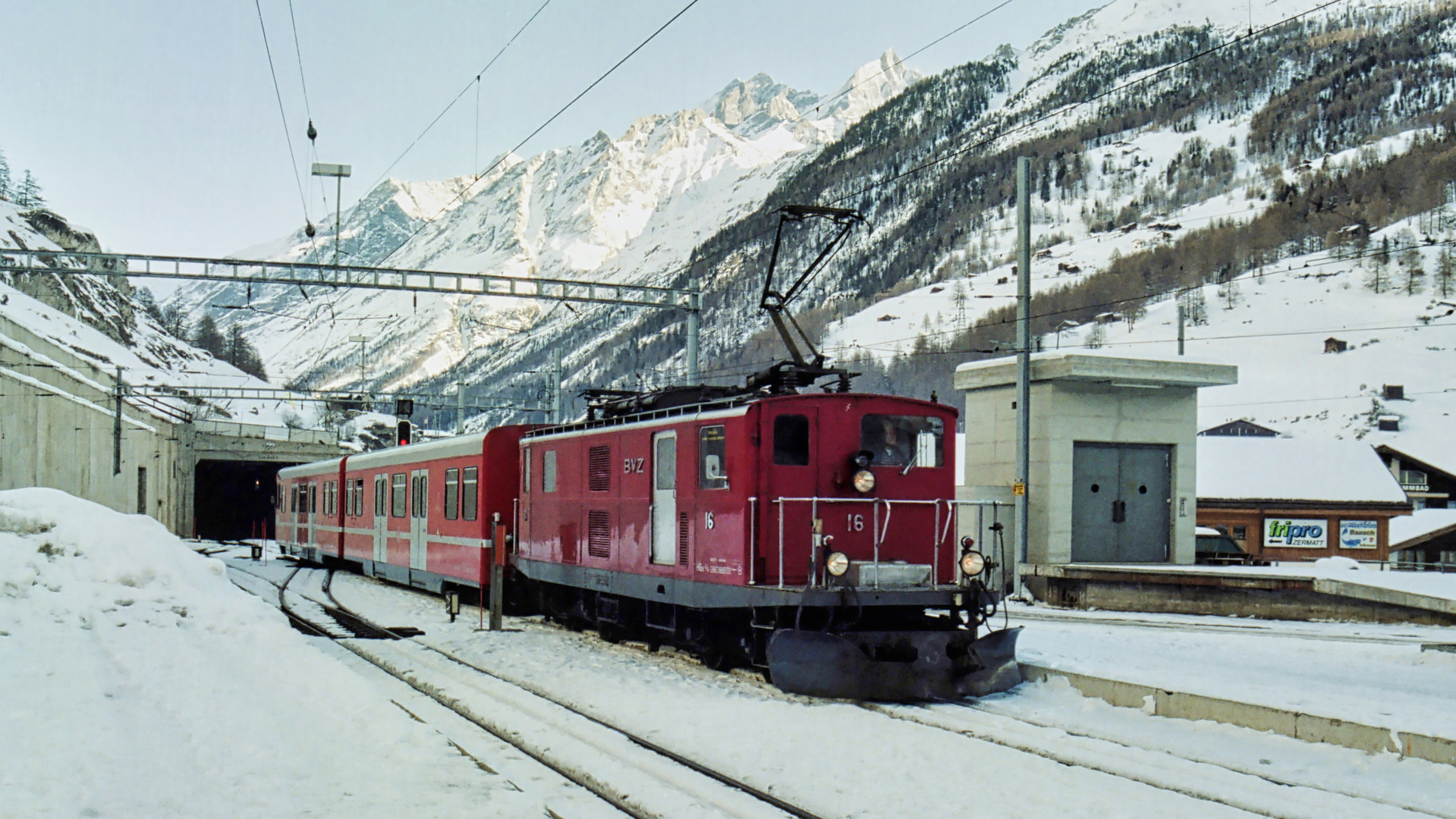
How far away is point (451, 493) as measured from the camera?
21.3 metres

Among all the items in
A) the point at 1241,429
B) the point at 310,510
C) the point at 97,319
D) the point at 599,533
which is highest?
the point at 97,319

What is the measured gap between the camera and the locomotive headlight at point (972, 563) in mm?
11984

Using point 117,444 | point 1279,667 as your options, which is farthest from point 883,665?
point 117,444

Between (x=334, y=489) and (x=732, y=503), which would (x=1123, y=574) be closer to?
(x=732, y=503)

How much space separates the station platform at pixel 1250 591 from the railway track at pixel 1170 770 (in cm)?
1190

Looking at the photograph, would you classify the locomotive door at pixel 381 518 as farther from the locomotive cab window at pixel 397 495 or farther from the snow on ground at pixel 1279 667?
the snow on ground at pixel 1279 667

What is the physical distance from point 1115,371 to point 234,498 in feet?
235

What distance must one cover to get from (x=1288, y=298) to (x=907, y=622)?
140130mm

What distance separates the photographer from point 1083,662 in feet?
40.9

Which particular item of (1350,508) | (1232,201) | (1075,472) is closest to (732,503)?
(1075,472)

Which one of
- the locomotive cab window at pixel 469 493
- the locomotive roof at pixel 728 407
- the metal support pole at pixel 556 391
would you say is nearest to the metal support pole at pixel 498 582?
the locomotive cab window at pixel 469 493

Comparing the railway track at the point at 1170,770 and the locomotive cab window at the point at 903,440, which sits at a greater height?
the locomotive cab window at the point at 903,440

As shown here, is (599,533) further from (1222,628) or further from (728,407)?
(1222,628)

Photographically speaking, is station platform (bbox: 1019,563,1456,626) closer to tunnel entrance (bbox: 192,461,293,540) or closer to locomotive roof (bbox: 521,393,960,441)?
locomotive roof (bbox: 521,393,960,441)
